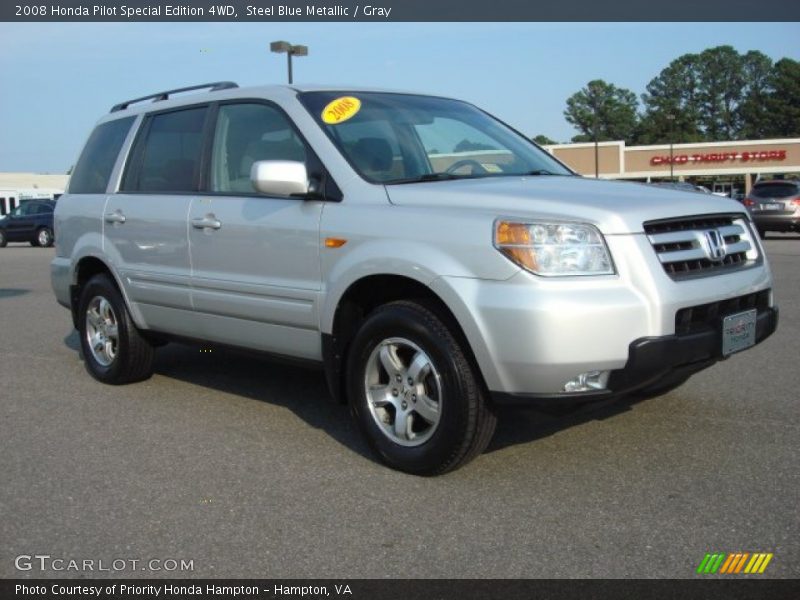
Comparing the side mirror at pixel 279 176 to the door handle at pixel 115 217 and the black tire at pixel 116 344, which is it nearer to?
the door handle at pixel 115 217

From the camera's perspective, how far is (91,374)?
255 inches

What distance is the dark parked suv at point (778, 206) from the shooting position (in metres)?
21.4

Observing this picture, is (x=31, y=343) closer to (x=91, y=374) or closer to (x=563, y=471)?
(x=91, y=374)

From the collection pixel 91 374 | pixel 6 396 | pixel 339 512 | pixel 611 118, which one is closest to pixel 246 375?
pixel 91 374

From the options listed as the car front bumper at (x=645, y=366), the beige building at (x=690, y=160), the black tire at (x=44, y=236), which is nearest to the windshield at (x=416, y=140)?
the car front bumper at (x=645, y=366)

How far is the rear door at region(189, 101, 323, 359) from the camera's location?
4598mm

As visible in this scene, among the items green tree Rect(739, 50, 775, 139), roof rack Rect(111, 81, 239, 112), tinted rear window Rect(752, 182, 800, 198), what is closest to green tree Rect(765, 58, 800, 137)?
green tree Rect(739, 50, 775, 139)

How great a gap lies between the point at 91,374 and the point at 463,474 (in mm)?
3456

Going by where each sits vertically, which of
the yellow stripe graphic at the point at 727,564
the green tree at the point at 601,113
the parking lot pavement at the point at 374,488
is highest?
the green tree at the point at 601,113

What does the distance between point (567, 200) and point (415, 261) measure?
73 centimetres

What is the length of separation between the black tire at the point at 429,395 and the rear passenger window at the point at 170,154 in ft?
5.97

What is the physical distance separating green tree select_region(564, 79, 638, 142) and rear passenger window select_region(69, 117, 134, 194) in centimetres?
12388
